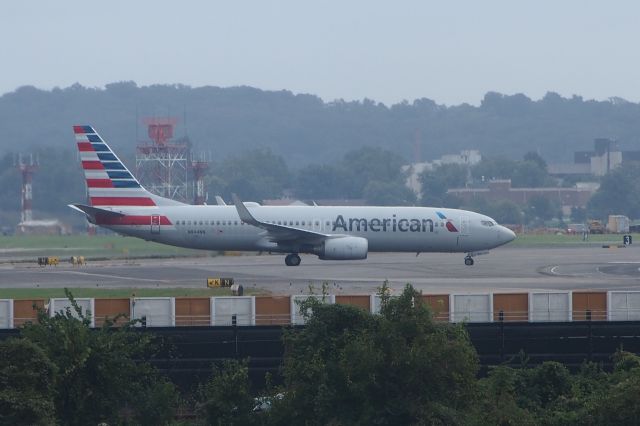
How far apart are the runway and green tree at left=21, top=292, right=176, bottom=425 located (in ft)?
55.3

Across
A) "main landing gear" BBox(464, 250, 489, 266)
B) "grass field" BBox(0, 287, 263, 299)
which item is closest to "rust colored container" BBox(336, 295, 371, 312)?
"grass field" BBox(0, 287, 263, 299)

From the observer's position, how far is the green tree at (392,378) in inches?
1121

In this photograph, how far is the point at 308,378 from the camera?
2953cm

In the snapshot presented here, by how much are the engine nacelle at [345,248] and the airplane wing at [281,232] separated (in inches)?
31.1

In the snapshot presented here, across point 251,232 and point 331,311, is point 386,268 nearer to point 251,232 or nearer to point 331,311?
point 251,232

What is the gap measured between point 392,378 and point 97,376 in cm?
711

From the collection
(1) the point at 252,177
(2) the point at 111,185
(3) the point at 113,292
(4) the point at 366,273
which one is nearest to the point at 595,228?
(2) the point at 111,185

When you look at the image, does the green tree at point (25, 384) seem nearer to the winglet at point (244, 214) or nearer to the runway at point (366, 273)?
the runway at point (366, 273)

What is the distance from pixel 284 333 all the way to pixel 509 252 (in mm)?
45713

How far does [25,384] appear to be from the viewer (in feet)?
92.9

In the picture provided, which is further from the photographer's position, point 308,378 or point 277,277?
point 277,277

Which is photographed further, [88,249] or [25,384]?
[88,249]

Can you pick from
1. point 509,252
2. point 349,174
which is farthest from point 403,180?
point 509,252

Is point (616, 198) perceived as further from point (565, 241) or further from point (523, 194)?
point (565, 241)
